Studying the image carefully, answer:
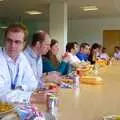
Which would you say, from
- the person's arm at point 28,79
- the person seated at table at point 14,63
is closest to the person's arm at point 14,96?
the person seated at table at point 14,63

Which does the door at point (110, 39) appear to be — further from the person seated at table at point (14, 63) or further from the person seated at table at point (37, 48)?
the person seated at table at point (14, 63)

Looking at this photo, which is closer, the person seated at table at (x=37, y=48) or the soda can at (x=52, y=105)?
the soda can at (x=52, y=105)

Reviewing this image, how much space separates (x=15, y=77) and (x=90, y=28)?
9176 mm

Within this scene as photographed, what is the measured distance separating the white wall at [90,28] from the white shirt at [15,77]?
29.2ft

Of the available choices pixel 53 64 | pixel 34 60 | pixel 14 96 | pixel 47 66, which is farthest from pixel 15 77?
pixel 53 64

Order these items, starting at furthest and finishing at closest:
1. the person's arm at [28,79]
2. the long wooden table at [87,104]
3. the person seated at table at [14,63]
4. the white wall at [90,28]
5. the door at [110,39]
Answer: the door at [110,39] → the white wall at [90,28] → the person's arm at [28,79] → the person seated at table at [14,63] → the long wooden table at [87,104]

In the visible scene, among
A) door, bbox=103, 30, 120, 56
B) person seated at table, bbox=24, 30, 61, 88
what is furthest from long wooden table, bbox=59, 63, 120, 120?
door, bbox=103, 30, 120, 56

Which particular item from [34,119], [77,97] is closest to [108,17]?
[77,97]

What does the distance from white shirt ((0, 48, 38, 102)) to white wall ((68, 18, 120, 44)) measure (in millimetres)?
8890

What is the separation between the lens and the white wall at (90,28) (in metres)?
10.8

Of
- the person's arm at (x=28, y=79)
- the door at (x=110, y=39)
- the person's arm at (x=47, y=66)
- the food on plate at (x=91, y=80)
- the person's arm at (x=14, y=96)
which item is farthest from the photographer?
the door at (x=110, y=39)

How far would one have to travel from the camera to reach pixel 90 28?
11.0 meters

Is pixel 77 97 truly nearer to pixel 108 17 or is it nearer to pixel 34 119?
pixel 34 119

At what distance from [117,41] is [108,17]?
4.15ft
